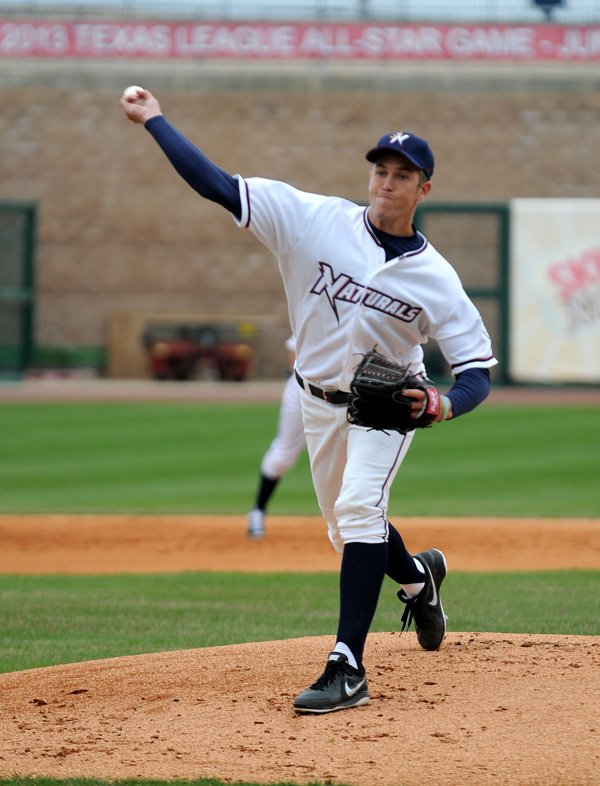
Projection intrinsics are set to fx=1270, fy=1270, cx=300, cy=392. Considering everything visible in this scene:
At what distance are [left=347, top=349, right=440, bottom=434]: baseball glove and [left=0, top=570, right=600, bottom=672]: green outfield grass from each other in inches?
68.4

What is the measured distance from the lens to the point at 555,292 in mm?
22812

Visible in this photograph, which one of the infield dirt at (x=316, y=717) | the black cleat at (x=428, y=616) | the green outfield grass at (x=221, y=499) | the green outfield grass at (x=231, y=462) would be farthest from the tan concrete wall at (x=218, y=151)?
the infield dirt at (x=316, y=717)

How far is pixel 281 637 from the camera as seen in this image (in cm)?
552

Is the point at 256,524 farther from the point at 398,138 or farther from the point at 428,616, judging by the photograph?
the point at 398,138

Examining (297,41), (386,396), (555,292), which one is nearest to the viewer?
(386,396)

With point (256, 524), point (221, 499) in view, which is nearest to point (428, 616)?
point (256, 524)

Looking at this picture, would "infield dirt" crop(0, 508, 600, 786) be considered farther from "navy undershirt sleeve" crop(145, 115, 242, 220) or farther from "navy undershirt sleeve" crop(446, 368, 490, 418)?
"navy undershirt sleeve" crop(145, 115, 242, 220)

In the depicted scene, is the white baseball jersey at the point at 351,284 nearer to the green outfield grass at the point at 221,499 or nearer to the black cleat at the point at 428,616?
the black cleat at the point at 428,616

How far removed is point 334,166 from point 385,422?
24796mm

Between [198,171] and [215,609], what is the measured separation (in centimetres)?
294

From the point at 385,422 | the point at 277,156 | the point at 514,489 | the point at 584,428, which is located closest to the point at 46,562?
the point at 385,422

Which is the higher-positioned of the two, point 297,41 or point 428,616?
point 297,41

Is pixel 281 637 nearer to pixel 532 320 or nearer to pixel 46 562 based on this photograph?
pixel 46 562

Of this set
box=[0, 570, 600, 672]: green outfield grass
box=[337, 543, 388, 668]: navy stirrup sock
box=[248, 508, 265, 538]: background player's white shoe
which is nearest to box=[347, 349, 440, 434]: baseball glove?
box=[337, 543, 388, 668]: navy stirrup sock
